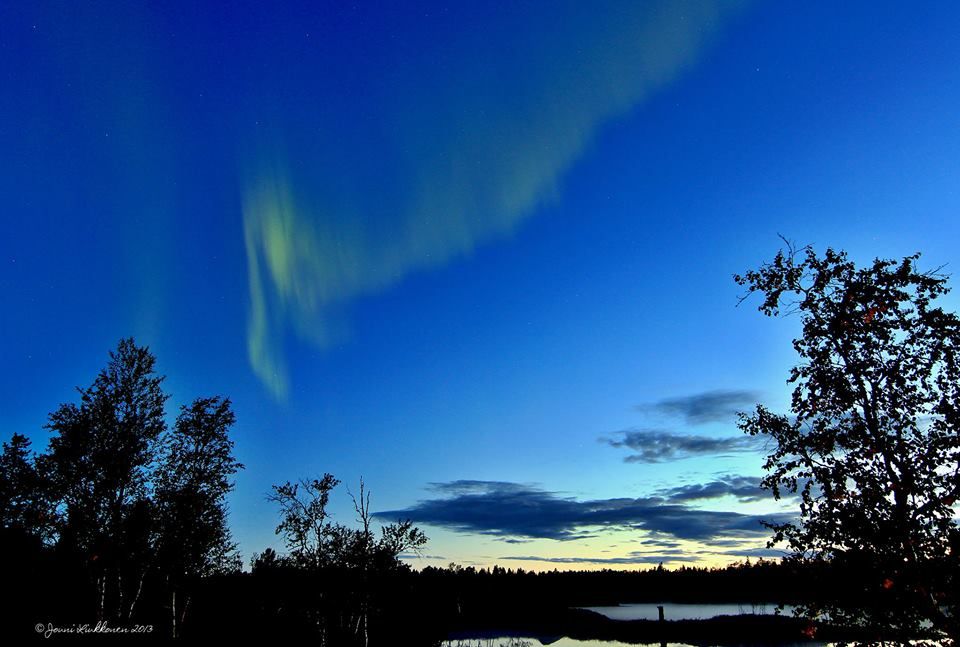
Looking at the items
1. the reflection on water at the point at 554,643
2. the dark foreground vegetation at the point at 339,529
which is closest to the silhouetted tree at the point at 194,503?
the dark foreground vegetation at the point at 339,529

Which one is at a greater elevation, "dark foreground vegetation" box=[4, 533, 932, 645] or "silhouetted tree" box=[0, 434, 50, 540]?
"silhouetted tree" box=[0, 434, 50, 540]

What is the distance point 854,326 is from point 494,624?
149883mm

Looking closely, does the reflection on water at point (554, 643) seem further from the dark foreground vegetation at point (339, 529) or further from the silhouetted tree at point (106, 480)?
the silhouetted tree at point (106, 480)

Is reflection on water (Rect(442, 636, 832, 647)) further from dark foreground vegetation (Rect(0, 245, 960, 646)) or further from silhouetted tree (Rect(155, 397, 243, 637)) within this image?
silhouetted tree (Rect(155, 397, 243, 637))

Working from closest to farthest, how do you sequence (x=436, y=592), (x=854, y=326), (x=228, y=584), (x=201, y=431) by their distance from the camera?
(x=854, y=326), (x=201, y=431), (x=228, y=584), (x=436, y=592)

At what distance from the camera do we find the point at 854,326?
14953mm

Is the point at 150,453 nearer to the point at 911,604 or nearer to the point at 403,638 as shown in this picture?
the point at 911,604

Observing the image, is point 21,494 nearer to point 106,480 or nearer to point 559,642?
point 106,480

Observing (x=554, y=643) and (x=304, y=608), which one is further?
(x=554, y=643)

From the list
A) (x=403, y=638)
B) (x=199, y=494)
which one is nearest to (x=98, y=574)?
(x=199, y=494)

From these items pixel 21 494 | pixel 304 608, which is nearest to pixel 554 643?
pixel 304 608

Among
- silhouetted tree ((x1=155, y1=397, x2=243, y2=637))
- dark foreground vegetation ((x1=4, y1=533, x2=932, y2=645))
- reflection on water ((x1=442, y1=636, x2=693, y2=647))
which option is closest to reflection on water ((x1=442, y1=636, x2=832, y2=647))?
reflection on water ((x1=442, y1=636, x2=693, y2=647))

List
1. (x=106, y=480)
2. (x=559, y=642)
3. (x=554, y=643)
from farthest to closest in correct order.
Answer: (x=559, y=642) → (x=554, y=643) → (x=106, y=480)

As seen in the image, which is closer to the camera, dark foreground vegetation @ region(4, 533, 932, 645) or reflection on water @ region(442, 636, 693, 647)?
dark foreground vegetation @ region(4, 533, 932, 645)
